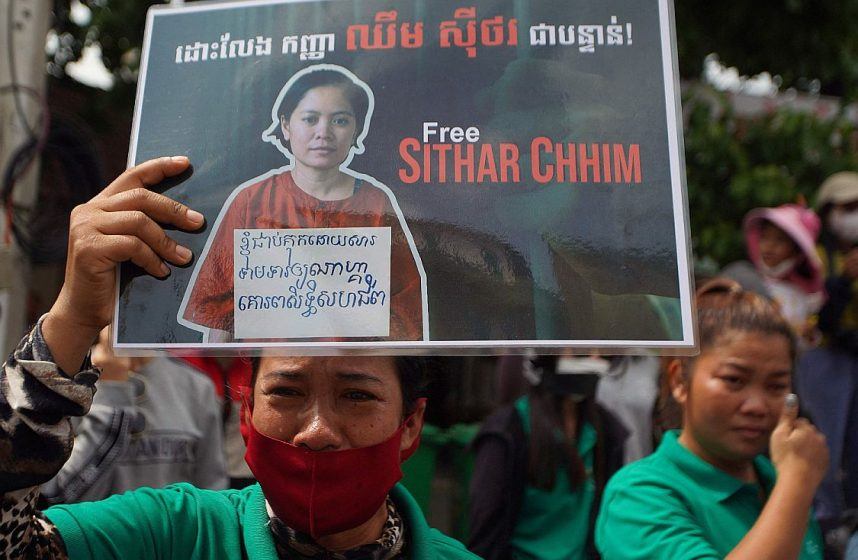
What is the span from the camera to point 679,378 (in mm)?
2484

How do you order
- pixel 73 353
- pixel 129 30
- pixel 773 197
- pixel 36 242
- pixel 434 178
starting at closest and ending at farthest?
pixel 73 353
pixel 434 178
pixel 36 242
pixel 129 30
pixel 773 197

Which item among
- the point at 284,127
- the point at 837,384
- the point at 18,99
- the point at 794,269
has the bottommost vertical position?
the point at 837,384

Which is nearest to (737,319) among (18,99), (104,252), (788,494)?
(788,494)

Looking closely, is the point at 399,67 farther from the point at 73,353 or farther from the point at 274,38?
the point at 73,353

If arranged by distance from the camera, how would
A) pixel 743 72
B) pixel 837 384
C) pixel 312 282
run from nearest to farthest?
pixel 312 282
pixel 837 384
pixel 743 72

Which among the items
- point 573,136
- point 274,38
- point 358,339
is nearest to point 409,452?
point 358,339

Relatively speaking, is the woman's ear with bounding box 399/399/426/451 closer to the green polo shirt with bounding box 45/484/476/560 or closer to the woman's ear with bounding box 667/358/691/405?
the green polo shirt with bounding box 45/484/476/560

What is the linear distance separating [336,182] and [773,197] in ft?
22.9

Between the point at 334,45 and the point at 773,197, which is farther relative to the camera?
the point at 773,197

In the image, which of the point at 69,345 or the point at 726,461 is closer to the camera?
the point at 69,345

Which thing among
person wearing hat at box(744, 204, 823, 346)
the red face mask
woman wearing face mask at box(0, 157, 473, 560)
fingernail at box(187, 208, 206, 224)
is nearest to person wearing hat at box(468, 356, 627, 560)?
woman wearing face mask at box(0, 157, 473, 560)

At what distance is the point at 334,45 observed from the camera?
1.74 metres

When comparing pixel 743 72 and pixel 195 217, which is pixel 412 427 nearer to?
pixel 195 217

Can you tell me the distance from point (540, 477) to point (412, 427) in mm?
1609
